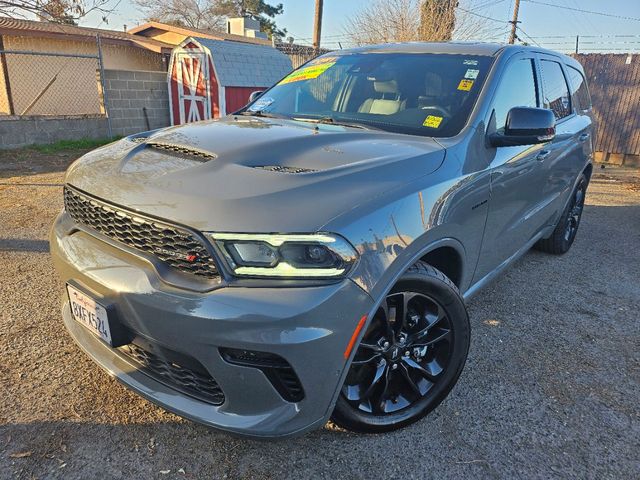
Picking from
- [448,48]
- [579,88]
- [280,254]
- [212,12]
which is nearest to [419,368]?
[280,254]

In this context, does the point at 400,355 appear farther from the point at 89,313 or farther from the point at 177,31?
the point at 177,31

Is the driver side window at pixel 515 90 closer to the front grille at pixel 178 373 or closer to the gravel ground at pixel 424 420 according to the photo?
the gravel ground at pixel 424 420

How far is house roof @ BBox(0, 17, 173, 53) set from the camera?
15227mm

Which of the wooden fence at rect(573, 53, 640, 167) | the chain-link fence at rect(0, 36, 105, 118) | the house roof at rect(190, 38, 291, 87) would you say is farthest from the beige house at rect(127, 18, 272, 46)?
the wooden fence at rect(573, 53, 640, 167)

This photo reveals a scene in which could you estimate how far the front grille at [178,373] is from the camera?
183cm

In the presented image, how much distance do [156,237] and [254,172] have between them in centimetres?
46

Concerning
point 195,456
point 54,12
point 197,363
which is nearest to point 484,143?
point 197,363

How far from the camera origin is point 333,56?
3635 mm

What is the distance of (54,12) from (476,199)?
679 cm

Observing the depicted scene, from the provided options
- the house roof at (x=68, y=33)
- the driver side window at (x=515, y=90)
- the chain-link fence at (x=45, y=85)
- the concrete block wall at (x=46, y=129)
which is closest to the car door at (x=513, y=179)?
the driver side window at (x=515, y=90)

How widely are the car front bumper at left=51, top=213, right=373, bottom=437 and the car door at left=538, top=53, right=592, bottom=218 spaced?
2.57m

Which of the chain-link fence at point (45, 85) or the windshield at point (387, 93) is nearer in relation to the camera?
the windshield at point (387, 93)

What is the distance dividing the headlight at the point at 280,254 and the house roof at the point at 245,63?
10.5m

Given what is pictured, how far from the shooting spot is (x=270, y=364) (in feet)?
5.62
